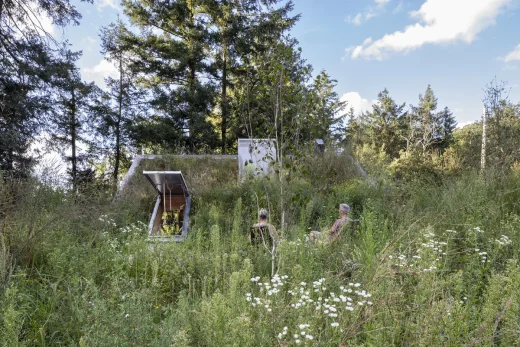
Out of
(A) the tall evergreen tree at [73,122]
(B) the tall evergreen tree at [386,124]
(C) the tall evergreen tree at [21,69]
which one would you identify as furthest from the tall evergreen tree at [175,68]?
(B) the tall evergreen tree at [386,124]

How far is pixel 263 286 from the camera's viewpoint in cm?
315

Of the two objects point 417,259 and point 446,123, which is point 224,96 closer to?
point 417,259

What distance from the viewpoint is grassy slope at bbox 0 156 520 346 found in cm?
201

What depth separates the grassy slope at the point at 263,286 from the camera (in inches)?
79.0

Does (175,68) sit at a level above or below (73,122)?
above

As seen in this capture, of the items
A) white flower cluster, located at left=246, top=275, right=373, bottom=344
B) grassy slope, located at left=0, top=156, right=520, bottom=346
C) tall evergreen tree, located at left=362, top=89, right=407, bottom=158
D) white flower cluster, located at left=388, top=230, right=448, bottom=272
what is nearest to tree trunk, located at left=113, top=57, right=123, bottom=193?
grassy slope, located at left=0, top=156, right=520, bottom=346

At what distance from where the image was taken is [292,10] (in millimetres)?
17781

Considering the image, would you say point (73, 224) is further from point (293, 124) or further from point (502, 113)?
point (502, 113)

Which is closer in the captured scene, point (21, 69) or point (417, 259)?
point (417, 259)

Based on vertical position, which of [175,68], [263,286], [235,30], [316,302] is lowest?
[263,286]

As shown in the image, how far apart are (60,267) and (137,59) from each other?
17.6 m

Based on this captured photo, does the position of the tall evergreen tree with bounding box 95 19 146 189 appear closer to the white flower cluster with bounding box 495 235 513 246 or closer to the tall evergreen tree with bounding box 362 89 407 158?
the white flower cluster with bounding box 495 235 513 246

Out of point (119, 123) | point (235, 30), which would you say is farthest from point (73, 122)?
point (235, 30)

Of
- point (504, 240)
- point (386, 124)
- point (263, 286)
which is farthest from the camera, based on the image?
point (386, 124)
